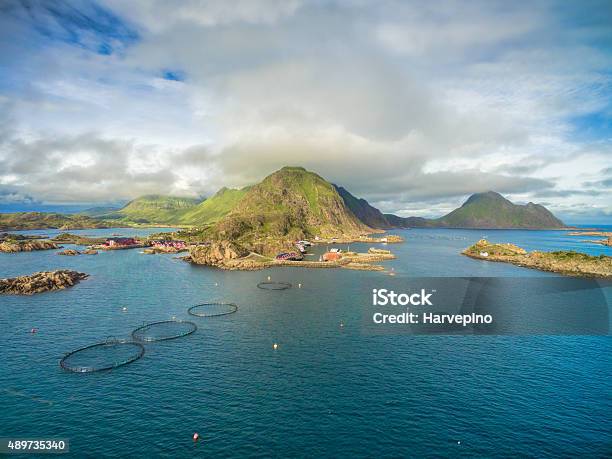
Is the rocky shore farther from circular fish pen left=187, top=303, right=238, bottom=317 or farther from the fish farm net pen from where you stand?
the fish farm net pen

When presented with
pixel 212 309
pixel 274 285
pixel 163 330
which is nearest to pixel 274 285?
pixel 274 285

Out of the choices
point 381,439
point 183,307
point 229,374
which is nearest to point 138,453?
point 229,374

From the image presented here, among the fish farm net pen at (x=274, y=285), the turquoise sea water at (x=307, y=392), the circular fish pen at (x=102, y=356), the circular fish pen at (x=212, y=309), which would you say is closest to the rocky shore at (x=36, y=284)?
the turquoise sea water at (x=307, y=392)

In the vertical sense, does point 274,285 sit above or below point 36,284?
below

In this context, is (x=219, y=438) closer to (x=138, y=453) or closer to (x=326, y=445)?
(x=138, y=453)

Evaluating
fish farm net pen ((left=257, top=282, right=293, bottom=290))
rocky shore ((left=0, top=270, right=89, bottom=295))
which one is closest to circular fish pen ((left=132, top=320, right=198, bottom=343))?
fish farm net pen ((left=257, top=282, right=293, bottom=290))

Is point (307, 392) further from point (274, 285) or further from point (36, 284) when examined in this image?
point (36, 284)

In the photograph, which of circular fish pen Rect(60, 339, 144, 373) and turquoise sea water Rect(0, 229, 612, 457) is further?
circular fish pen Rect(60, 339, 144, 373)
